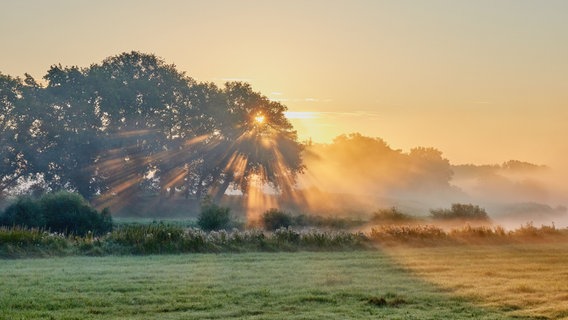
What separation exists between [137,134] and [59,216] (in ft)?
120

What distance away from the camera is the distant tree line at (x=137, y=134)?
73.9 metres

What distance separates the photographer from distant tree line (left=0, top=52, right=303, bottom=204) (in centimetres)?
7388

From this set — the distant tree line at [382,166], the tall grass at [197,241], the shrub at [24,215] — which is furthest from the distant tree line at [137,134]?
the distant tree line at [382,166]

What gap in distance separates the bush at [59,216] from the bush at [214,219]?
538 cm

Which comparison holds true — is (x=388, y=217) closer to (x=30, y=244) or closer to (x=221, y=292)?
(x=30, y=244)

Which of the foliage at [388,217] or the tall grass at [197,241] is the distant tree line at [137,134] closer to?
the foliage at [388,217]

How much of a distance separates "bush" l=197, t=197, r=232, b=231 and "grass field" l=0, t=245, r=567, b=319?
16016 mm

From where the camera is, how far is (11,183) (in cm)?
7362

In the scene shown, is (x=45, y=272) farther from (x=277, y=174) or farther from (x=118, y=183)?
(x=277, y=174)

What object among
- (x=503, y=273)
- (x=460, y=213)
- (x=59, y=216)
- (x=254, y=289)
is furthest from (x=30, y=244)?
(x=460, y=213)

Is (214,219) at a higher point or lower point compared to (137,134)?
lower

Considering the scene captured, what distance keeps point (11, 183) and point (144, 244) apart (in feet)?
159

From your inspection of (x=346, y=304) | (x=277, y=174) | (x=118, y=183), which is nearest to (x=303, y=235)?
(x=346, y=304)

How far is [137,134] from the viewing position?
258 ft
